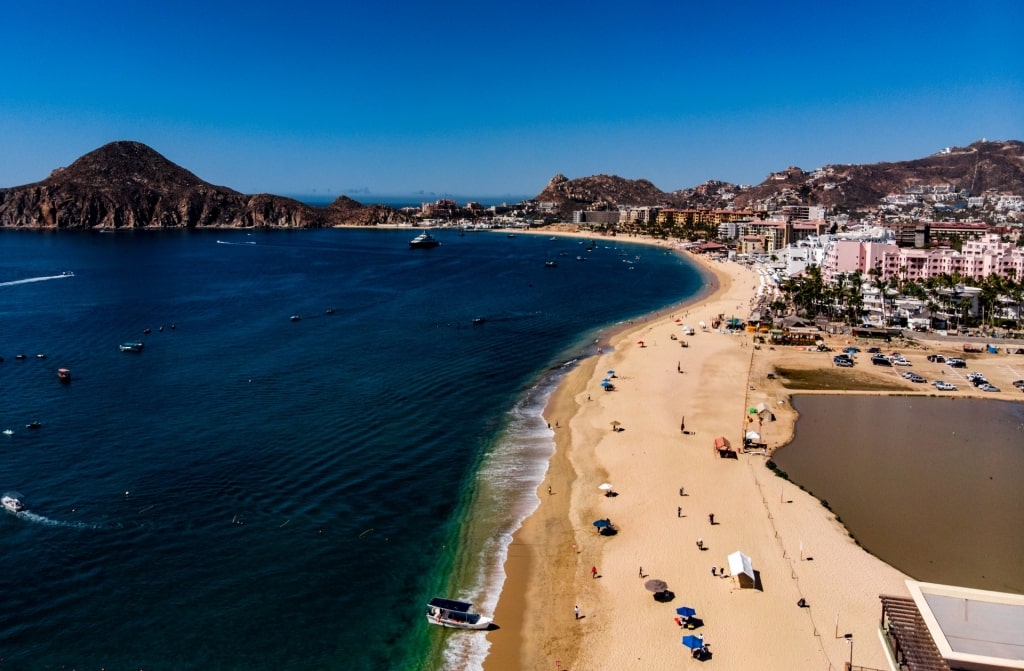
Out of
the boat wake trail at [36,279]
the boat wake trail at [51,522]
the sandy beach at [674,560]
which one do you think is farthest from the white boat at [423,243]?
the boat wake trail at [51,522]

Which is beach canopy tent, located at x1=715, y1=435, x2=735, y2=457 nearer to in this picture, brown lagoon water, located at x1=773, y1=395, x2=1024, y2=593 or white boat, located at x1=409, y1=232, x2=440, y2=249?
brown lagoon water, located at x1=773, y1=395, x2=1024, y2=593

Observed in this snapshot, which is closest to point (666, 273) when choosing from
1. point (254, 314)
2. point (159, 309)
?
point (254, 314)

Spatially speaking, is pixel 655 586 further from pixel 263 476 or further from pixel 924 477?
pixel 263 476

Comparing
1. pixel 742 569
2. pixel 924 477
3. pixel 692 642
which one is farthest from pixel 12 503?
pixel 924 477

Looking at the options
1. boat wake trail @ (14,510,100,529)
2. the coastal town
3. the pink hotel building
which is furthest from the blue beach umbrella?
the pink hotel building

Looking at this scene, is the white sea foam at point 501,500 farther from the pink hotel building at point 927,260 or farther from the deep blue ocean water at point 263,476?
the pink hotel building at point 927,260

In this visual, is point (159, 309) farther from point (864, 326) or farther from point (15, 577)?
point (864, 326)
